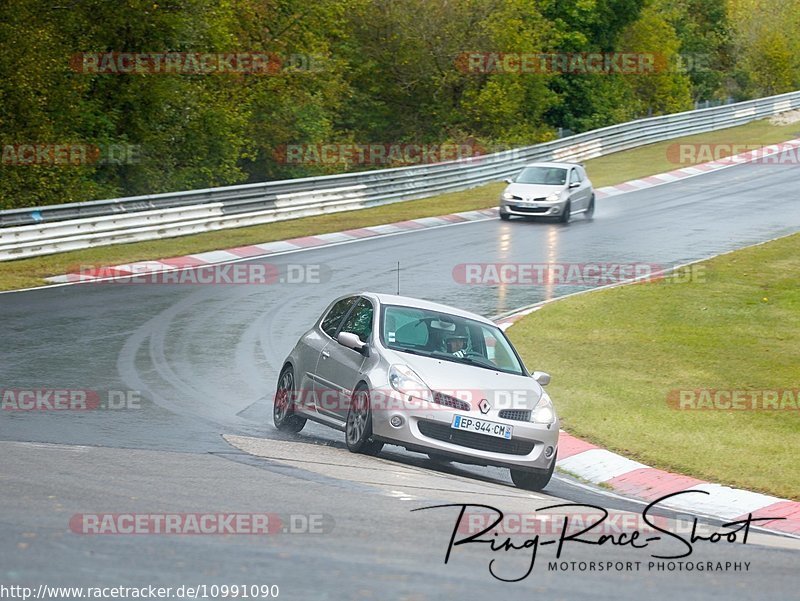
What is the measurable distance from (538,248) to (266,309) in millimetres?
8958

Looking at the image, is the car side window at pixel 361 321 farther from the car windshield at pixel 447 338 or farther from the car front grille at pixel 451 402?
the car front grille at pixel 451 402

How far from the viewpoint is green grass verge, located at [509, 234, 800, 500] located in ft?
39.0

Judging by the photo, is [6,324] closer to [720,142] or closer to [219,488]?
[219,488]

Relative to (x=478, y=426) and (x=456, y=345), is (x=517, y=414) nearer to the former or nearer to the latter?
(x=478, y=426)

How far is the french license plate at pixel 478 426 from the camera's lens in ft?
33.5

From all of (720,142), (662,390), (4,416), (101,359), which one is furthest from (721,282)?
(720,142)

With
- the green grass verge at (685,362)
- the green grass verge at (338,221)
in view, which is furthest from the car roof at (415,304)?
the green grass verge at (338,221)

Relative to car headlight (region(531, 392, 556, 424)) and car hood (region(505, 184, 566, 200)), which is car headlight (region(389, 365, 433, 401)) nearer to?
car headlight (region(531, 392, 556, 424))

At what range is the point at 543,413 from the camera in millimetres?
10656

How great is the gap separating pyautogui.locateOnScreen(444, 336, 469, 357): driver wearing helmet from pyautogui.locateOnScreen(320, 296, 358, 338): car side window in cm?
131

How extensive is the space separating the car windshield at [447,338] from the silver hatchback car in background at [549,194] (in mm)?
18709

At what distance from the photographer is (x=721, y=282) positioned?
22.6 metres

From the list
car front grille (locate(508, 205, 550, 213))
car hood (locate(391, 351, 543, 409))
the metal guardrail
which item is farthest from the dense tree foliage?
car hood (locate(391, 351, 543, 409))

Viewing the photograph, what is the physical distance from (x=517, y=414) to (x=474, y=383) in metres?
0.45
